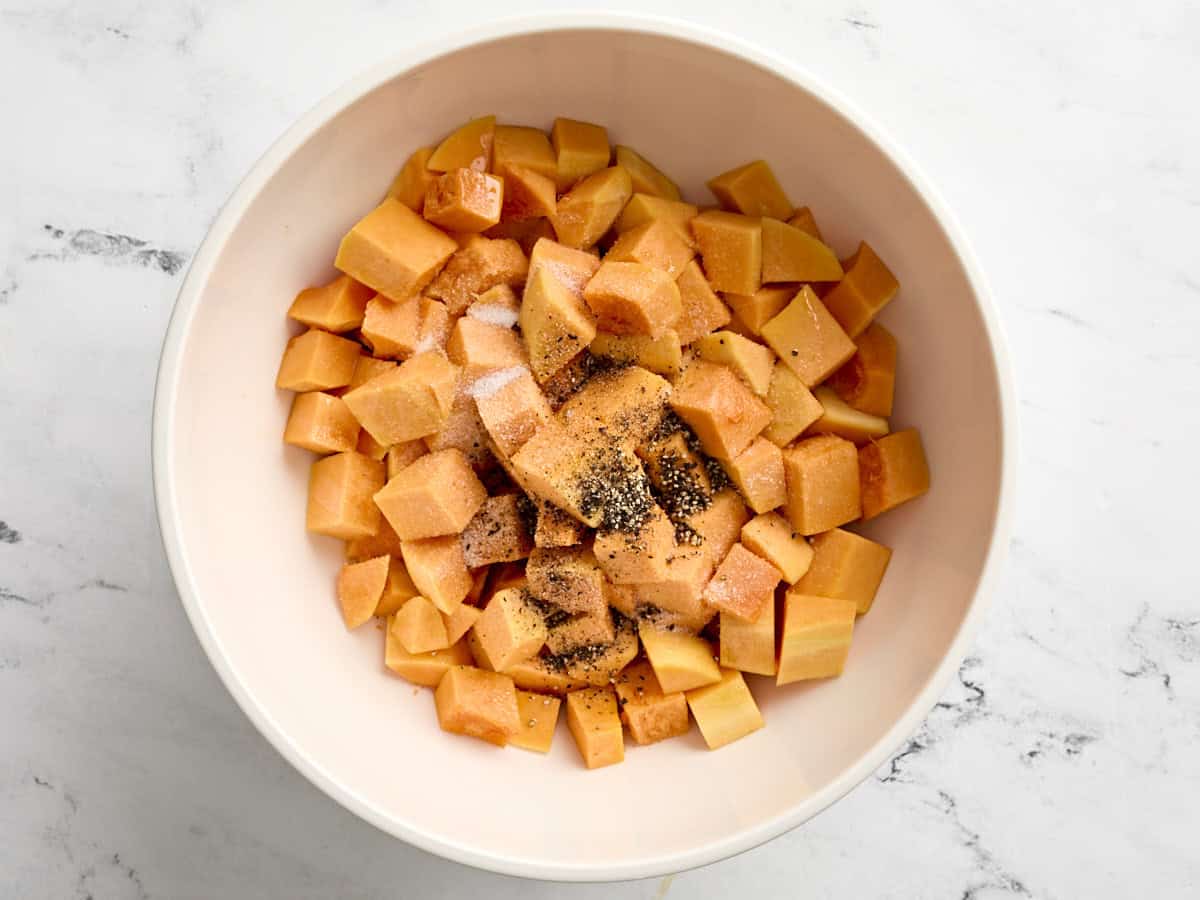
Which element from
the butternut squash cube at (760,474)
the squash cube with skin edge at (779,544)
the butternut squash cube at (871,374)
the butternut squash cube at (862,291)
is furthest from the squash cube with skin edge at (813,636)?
the butternut squash cube at (862,291)

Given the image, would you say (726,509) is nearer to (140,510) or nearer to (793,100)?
(793,100)

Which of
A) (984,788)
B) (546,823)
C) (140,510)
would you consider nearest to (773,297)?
(546,823)

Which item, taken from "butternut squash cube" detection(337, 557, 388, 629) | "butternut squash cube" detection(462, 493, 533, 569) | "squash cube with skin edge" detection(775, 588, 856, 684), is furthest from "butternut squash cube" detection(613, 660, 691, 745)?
"butternut squash cube" detection(337, 557, 388, 629)

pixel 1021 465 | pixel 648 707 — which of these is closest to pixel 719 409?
pixel 648 707

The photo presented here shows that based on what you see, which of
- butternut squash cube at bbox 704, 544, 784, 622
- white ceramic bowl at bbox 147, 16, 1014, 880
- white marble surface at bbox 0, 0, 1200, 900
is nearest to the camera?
white ceramic bowl at bbox 147, 16, 1014, 880

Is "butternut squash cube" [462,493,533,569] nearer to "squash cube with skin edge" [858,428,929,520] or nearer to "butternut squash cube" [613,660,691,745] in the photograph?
"butternut squash cube" [613,660,691,745]

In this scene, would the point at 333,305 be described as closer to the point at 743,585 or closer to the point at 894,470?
the point at 743,585
